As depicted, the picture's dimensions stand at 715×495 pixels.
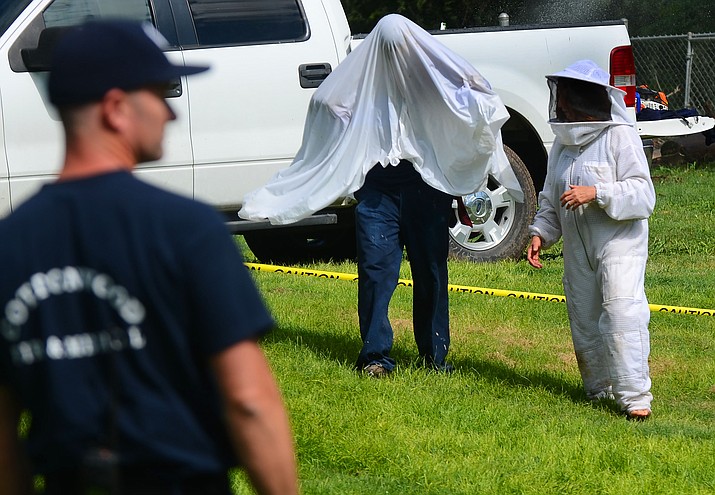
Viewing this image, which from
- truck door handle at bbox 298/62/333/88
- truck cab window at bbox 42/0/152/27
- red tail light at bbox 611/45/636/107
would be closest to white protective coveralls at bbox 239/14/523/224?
truck door handle at bbox 298/62/333/88

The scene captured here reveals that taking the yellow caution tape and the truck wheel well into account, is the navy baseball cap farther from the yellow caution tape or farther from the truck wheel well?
the truck wheel well

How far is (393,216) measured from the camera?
602cm

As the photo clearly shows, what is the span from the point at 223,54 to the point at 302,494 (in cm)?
407

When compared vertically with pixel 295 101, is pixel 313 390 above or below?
below

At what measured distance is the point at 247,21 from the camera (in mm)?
7836

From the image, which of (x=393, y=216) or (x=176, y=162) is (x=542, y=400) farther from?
(x=176, y=162)

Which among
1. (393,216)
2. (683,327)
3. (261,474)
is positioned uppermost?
(261,474)

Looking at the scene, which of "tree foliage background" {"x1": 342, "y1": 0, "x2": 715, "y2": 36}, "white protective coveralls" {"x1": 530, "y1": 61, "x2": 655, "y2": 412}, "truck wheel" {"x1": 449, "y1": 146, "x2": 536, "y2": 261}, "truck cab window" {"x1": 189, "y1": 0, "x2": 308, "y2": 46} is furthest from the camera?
"tree foliage background" {"x1": 342, "y1": 0, "x2": 715, "y2": 36}

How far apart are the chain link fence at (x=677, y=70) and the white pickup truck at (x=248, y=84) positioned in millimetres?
8692

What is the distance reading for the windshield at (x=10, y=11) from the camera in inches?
281

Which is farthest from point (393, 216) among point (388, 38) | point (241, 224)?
point (241, 224)

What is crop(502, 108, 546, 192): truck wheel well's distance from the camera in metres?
9.15

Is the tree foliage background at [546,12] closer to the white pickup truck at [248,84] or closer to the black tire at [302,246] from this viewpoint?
the black tire at [302,246]

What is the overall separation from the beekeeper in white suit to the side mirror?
5.74ft
